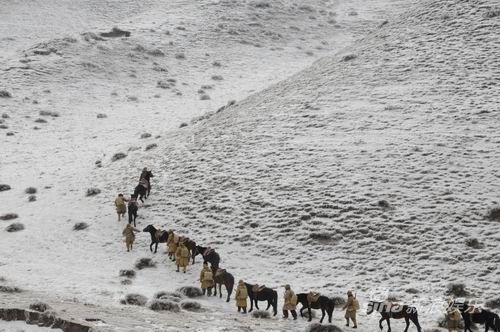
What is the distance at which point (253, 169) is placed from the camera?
97.5ft

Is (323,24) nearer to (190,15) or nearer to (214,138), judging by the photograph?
(190,15)

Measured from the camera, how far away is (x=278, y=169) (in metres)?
29.3

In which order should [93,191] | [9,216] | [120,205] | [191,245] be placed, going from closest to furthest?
[191,245] < [120,205] < [9,216] < [93,191]

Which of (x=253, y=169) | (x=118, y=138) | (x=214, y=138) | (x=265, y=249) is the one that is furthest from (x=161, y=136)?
(x=265, y=249)

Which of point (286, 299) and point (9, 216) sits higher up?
point (9, 216)

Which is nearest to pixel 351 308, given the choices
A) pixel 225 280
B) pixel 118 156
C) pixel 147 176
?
pixel 225 280

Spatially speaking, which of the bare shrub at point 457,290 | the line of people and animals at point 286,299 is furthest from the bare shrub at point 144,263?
the bare shrub at point 457,290

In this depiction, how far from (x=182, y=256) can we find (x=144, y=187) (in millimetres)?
7047

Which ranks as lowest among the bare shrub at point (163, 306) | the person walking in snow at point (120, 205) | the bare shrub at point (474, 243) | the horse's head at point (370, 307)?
the bare shrub at point (163, 306)

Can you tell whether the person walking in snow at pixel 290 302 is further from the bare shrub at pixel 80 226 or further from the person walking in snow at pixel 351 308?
the bare shrub at pixel 80 226

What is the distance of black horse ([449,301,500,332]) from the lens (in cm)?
1645

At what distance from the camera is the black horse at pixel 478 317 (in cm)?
1645

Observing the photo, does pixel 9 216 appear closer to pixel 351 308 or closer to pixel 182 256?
pixel 182 256

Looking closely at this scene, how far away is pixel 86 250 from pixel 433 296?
1407 centimetres
